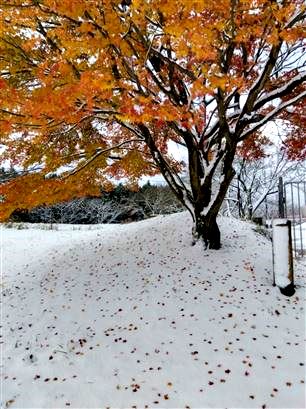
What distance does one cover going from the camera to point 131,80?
6.67 m

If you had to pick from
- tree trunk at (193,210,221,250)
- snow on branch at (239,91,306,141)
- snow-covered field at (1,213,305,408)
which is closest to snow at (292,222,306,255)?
snow-covered field at (1,213,305,408)

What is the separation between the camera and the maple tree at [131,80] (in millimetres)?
5262

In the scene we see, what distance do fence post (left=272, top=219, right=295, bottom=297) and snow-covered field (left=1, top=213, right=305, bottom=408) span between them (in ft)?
0.66

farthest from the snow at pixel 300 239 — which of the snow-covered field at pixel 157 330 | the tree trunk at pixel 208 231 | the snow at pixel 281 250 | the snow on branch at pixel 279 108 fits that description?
the snow on branch at pixel 279 108

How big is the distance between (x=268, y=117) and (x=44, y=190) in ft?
14.5

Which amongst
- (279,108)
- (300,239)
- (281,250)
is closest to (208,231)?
(281,250)

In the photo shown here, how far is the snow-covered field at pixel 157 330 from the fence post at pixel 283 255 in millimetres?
201

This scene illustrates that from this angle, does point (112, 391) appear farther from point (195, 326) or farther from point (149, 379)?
point (195, 326)

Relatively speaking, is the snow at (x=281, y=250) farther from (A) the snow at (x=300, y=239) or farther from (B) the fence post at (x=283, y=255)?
(A) the snow at (x=300, y=239)

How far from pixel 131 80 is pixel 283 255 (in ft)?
12.8

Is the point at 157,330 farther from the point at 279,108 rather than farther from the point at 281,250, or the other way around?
the point at 279,108

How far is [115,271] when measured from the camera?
7840mm

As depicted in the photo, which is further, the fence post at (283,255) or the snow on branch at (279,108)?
the snow on branch at (279,108)

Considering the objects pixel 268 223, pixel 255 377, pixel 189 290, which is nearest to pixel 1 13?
pixel 189 290
